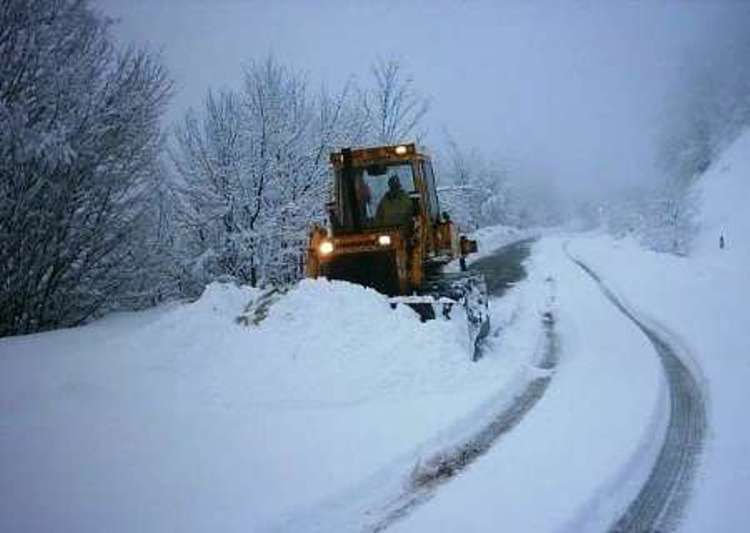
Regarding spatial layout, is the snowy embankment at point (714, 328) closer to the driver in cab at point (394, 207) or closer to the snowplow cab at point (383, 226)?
the snowplow cab at point (383, 226)

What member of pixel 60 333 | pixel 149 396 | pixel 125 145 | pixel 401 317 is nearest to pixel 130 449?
pixel 149 396

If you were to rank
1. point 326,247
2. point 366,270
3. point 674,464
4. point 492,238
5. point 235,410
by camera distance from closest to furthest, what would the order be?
point 674,464, point 235,410, point 326,247, point 366,270, point 492,238

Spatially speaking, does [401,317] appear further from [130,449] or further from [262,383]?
[130,449]

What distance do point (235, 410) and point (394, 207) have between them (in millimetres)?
5217

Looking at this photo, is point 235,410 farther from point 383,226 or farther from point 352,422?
point 383,226

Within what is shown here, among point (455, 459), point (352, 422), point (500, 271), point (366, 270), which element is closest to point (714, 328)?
point (366, 270)

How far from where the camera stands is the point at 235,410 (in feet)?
24.6

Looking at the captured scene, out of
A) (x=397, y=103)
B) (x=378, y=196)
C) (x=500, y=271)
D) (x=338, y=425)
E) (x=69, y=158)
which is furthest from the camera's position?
(x=397, y=103)

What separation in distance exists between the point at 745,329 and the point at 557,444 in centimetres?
674

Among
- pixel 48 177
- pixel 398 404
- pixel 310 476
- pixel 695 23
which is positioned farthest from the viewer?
pixel 695 23

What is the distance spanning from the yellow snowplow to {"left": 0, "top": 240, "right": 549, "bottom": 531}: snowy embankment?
86cm

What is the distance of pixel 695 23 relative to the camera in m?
104

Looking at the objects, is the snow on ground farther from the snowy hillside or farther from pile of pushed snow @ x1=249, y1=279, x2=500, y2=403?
pile of pushed snow @ x1=249, y1=279, x2=500, y2=403

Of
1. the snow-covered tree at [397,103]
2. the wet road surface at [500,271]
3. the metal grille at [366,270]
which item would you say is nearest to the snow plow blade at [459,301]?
the metal grille at [366,270]
